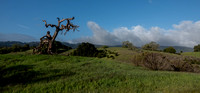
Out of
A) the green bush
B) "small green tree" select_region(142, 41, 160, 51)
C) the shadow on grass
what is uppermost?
"small green tree" select_region(142, 41, 160, 51)

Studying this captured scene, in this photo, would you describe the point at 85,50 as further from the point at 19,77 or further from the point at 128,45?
the point at 128,45

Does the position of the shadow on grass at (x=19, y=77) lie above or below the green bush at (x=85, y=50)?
below

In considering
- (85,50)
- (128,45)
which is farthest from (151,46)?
(85,50)

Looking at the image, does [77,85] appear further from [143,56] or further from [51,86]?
[143,56]

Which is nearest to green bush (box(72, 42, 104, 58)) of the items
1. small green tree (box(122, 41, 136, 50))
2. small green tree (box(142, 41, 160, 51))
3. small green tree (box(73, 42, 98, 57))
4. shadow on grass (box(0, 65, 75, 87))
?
small green tree (box(73, 42, 98, 57))

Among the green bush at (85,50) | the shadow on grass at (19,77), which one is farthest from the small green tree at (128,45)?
the shadow on grass at (19,77)

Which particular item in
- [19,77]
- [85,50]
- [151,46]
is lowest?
[19,77]

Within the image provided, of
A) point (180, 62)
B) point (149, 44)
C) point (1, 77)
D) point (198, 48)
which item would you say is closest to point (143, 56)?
point (180, 62)

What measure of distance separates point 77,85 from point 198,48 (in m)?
91.3

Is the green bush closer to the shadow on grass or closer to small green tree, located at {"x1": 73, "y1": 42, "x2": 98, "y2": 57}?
small green tree, located at {"x1": 73, "y1": 42, "x2": 98, "y2": 57}

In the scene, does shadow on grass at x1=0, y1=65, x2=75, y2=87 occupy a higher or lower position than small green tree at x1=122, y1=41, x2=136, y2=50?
lower

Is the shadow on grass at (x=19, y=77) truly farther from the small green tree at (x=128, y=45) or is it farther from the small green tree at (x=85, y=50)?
the small green tree at (x=128, y=45)

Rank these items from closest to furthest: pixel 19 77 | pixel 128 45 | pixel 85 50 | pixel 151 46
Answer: pixel 19 77, pixel 85 50, pixel 128 45, pixel 151 46

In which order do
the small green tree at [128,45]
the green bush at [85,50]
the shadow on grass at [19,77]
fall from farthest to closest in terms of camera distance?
the small green tree at [128,45] < the green bush at [85,50] < the shadow on grass at [19,77]
